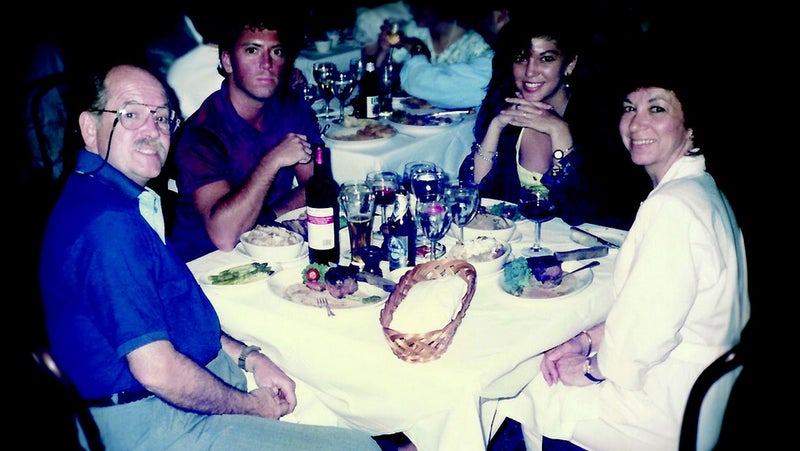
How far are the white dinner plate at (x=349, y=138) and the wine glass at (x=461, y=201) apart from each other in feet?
3.27

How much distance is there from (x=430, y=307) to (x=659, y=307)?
1.77 feet

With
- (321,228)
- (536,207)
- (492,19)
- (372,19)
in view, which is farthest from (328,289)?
(372,19)

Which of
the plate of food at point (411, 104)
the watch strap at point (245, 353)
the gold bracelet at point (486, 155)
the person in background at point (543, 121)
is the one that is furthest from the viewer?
the plate of food at point (411, 104)

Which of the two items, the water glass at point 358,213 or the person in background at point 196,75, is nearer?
the water glass at point 358,213

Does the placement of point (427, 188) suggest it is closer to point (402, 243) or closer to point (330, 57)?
point (402, 243)

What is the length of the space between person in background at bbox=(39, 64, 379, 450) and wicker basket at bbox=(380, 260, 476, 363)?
14.4 inches

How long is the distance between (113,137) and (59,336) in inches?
19.3

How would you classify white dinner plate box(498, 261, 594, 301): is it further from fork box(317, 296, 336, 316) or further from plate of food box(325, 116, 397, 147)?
plate of food box(325, 116, 397, 147)

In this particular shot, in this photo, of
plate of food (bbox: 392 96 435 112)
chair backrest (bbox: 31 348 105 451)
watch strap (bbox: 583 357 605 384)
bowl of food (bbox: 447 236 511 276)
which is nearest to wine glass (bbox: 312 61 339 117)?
plate of food (bbox: 392 96 435 112)

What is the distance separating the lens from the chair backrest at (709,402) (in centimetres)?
120

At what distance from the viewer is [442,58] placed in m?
5.27

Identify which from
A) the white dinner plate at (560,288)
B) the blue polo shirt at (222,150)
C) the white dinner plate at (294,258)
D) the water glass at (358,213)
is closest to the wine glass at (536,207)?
the white dinner plate at (560,288)

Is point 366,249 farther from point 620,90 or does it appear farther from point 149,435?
point 620,90

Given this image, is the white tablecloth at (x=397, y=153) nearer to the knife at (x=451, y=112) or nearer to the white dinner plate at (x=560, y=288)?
the knife at (x=451, y=112)
